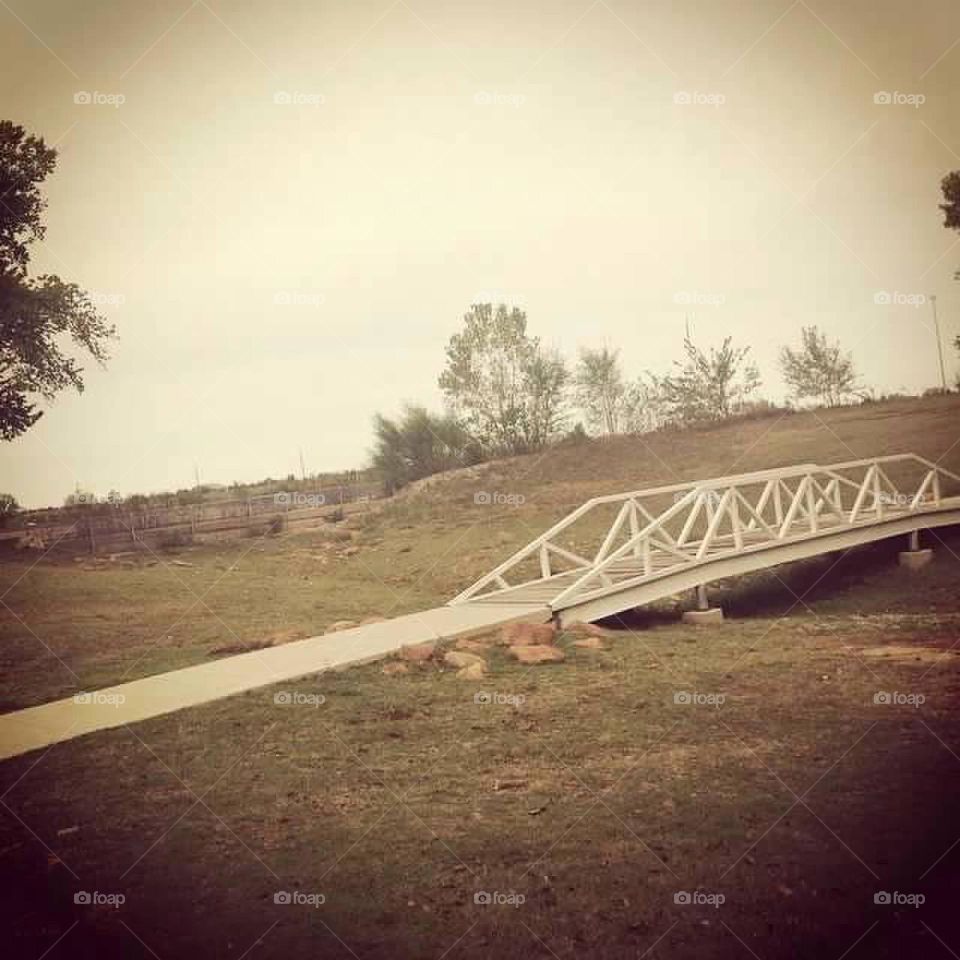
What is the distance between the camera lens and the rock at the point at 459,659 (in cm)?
672

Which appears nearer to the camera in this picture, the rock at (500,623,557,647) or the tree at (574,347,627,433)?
the rock at (500,623,557,647)

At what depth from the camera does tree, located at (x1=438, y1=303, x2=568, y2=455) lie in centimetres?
837

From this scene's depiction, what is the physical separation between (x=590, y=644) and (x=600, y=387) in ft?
10.2

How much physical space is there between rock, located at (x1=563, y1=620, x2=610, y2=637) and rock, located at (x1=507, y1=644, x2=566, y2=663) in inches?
33.0

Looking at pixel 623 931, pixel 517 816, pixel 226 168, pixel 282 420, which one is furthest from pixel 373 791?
pixel 226 168

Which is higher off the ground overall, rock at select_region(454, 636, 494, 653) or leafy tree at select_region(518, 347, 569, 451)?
leafy tree at select_region(518, 347, 569, 451)

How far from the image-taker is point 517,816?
4.00 m

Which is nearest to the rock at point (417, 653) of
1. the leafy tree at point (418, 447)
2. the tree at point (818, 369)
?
the leafy tree at point (418, 447)

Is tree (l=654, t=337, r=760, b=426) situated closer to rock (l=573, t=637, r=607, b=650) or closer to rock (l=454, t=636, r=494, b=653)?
rock (l=573, t=637, r=607, b=650)

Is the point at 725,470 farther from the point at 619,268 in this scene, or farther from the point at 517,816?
the point at 517,816

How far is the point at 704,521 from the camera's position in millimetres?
13430

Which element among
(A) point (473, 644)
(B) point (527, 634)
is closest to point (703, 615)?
(B) point (527, 634)

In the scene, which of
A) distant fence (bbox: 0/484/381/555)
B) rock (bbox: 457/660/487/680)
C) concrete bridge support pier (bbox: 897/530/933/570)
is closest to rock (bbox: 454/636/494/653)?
rock (bbox: 457/660/487/680)

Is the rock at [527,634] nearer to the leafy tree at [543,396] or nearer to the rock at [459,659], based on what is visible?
the rock at [459,659]
